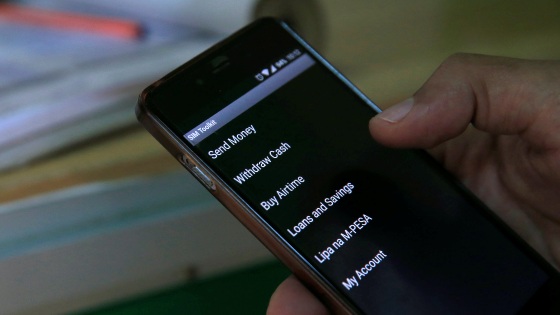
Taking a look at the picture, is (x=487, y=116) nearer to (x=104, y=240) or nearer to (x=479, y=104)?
(x=479, y=104)

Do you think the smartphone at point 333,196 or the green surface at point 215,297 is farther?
the green surface at point 215,297

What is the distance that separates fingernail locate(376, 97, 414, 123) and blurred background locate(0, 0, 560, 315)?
12 cm

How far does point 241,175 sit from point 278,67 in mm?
97

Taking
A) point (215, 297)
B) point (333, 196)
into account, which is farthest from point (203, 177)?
point (215, 297)

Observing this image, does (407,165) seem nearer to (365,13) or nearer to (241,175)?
(241,175)

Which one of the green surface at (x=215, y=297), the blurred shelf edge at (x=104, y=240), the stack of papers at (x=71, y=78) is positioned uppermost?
the stack of papers at (x=71, y=78)

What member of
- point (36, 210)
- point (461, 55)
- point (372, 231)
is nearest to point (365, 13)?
point (461, 55)

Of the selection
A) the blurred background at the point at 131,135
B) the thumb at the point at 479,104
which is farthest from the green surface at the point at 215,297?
the thumb at the point at 479,104

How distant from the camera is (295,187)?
1.03 feet

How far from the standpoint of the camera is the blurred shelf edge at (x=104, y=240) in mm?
374

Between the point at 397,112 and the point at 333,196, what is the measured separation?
0.08 m

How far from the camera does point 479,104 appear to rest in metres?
0.34

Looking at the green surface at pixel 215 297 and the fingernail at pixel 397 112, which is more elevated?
the fingernail at pixel 397 112

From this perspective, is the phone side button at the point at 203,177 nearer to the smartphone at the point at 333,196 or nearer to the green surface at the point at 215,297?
the smartphone at the point at 333,196
